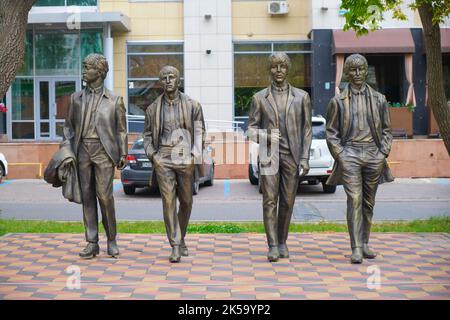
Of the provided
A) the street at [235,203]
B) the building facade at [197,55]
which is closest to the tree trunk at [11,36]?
the street at [235,203]

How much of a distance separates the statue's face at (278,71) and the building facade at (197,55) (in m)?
18.7

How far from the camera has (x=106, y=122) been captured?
27.5 feet

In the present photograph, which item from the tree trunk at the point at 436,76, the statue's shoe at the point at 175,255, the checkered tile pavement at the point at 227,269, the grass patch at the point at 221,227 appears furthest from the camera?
the grass patch at the point at 221,227

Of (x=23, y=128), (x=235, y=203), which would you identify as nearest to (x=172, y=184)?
(x=235, y=203)

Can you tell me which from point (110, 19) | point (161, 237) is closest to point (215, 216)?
point (161, 237)

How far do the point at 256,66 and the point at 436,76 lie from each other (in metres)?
17.6

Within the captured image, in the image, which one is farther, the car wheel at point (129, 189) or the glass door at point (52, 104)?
the glass door at point (52, 104)

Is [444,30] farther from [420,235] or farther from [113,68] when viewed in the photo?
[420,235]

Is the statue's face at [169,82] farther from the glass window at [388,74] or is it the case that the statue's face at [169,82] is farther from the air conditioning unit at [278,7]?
the glass window at [388,74]

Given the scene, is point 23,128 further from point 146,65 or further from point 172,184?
point 172,184

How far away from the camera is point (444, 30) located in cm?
2652

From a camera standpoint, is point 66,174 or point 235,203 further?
point 235,203

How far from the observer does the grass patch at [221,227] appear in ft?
36.2

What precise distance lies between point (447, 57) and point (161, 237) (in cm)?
1988
